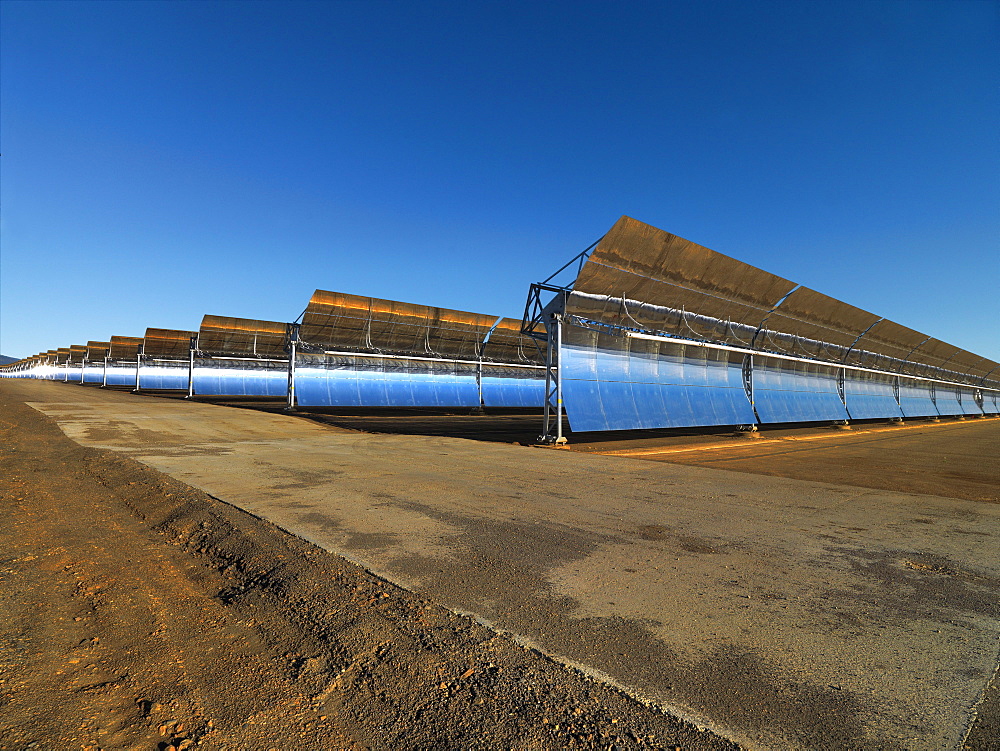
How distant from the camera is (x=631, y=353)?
1794 cm

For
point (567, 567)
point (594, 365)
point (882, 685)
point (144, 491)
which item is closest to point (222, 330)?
point (594, 365)

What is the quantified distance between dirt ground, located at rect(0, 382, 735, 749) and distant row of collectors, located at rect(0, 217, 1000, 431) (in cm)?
1207

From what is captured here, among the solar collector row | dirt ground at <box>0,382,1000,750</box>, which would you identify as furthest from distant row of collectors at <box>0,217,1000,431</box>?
dirt ground at <box>0,382,1000,750</box>

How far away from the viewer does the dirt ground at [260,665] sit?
2.19 m

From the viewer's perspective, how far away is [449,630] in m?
3.11

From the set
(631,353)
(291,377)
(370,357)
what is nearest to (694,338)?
(631,353)

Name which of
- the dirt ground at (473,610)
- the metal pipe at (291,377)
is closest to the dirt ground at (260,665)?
the dirt ground at (473,610)

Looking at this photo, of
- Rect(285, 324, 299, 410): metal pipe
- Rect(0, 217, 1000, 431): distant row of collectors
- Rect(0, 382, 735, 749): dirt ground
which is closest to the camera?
Rect(0, 382, 735, 749): dirt ground

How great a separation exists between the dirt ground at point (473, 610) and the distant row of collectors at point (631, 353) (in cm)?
932

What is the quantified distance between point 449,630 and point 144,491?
6041 millimetres

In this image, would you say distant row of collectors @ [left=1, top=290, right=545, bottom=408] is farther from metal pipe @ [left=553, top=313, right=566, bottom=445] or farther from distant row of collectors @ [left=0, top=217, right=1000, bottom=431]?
metal pipe @ [left=553, top=313, right=566, bottom=445]

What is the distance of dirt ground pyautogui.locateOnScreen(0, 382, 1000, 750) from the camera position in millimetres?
2297

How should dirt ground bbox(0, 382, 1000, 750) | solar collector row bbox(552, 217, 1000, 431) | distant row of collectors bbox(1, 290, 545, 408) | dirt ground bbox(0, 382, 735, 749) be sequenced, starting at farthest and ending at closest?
1. distant row of collectors bbox(1, 290, 545, 408)
2. solar collector row bbox(552, 217, 1000, 431)
3. dirt ground bbox(0, 382, 1000, 750)
4. dirt ground bbox(0, 382, 735, 749)

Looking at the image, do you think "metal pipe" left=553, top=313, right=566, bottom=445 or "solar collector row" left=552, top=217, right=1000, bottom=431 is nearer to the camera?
"metal pipe" left=553, top=313, right=566, bottom=445
